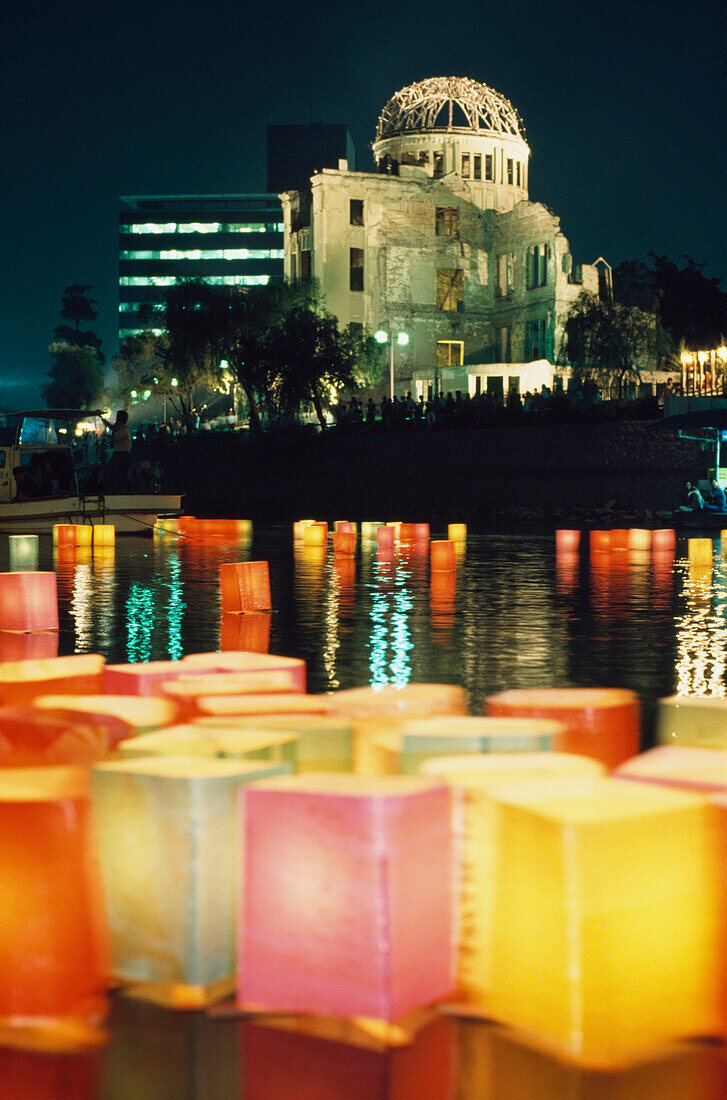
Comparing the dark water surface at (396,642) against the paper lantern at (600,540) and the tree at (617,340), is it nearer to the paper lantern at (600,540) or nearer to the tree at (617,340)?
the paper lantern at (600,540)

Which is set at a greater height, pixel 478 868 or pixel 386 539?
pixel 386 539

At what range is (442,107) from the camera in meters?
86.1

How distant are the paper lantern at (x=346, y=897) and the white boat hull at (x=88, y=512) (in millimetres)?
25041

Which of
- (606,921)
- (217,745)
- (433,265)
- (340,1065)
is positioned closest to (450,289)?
(433,265)

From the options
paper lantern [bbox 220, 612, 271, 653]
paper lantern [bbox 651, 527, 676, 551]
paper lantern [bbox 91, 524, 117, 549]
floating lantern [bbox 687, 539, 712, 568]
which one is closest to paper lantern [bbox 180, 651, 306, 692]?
paper lantern [bbox 220, 612, 271, 653]

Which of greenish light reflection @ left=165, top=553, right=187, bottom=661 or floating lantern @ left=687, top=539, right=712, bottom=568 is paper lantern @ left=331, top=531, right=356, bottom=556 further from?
floating lantern @ left=687, top=539, right=712, bottom=568

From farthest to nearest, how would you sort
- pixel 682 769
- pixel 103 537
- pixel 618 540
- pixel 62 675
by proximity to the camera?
pixel 103 537, pixel 618 540, pixel 62 675, pixel 682 769

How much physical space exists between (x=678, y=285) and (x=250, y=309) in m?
35.3

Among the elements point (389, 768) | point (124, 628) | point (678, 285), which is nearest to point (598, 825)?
point (389, 768)

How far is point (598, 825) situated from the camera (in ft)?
10.3

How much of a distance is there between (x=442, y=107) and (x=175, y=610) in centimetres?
7862

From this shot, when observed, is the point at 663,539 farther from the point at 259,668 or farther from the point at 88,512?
the point at 259,668

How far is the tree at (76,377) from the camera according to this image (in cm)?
13825

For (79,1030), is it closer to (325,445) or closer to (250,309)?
(325,445)
